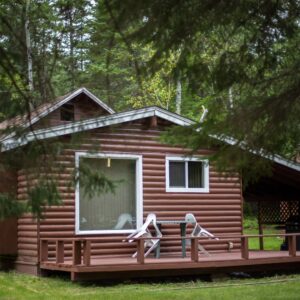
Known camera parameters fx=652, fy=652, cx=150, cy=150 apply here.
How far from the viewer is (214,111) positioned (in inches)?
350

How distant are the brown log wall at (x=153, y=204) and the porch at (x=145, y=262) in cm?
33

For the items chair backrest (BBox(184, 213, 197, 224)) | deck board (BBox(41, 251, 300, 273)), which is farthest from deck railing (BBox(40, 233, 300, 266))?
chair backrest (BBox(184, 213, 197, 224))

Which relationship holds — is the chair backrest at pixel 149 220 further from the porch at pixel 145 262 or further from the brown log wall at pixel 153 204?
the porch at pixel 145 262

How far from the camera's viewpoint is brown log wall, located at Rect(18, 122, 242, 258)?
13.4 m

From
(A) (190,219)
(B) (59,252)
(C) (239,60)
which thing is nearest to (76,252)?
(B) (59,252)

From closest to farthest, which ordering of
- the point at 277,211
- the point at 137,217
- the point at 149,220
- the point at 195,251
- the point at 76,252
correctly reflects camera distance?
the point at 76,252 → the point at 195,251 → the point at 149,220 → the point at 137,217 → the point at 277,211

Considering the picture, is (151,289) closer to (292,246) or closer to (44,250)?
(44,250)

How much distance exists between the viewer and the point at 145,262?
12.5m

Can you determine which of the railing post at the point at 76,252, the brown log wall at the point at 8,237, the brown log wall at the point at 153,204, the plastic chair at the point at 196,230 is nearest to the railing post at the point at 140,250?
the brown log wall at the point at 153,204

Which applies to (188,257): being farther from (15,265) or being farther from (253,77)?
(253,77)

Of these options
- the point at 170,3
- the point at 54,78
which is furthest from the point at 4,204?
the point at 170,3

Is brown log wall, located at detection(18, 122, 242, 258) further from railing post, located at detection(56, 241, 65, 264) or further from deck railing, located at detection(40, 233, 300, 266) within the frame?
railing post, located at detection(56, 241, 65, 264)

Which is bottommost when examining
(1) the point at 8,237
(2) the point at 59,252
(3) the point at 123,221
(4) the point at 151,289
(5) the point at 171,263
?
(4) the point at 151,289

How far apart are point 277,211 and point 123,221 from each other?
5.68 meters
